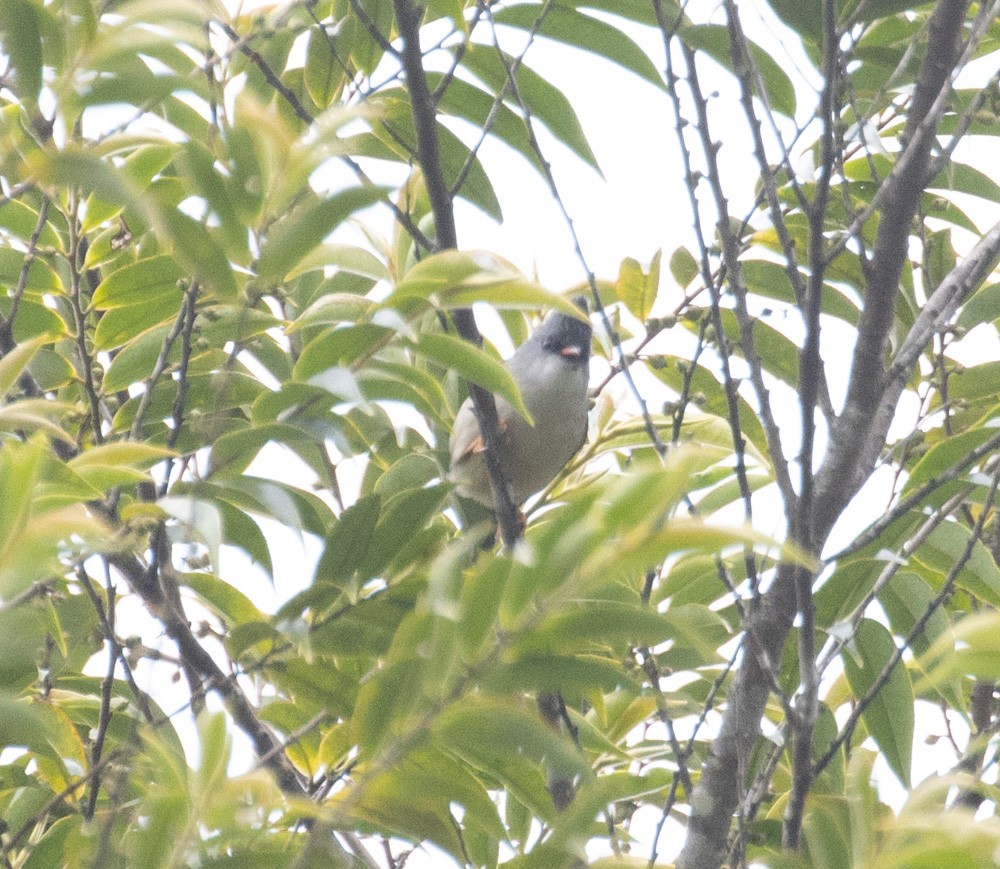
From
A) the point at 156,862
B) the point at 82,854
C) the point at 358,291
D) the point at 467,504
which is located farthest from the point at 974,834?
the point at 467,504

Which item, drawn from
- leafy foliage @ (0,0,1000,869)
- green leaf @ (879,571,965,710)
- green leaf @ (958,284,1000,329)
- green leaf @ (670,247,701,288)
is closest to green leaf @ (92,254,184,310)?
leafy foliage @ (0,0,1000,869)

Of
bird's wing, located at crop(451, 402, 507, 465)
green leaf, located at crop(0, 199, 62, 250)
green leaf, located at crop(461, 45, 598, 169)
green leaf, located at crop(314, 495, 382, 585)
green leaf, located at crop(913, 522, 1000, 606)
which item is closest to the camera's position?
green leaf, located at crop(314, 495, 382, 585)

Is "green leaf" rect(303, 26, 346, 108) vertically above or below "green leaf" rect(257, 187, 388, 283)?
above

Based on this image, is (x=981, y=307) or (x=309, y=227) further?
(x=981, y=307)

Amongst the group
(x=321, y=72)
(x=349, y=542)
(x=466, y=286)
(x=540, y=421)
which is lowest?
(x=349, y=542)

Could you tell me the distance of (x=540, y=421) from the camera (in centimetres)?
375

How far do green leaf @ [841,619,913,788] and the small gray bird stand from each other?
127 cm

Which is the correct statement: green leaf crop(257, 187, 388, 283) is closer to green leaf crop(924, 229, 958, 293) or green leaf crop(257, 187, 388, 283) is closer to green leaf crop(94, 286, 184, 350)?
green leaf crop(94, 286, 184, 350)

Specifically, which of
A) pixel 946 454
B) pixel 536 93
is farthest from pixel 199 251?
pixel 946 454

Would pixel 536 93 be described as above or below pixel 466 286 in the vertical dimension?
above

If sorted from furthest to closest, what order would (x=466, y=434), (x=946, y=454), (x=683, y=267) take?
(x=466, y=434)
(x=683, y=267)
(x=946, y=454)

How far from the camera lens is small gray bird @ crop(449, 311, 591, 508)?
3.63 metres

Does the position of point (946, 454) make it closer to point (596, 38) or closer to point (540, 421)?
point (596, 38)

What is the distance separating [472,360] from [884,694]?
Answer: 1.30 meters
